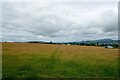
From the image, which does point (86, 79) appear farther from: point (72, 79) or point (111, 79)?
point (111, 79)

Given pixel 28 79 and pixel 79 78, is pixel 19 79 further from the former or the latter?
pixel 79 78

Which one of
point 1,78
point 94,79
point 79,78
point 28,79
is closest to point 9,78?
point 1,78

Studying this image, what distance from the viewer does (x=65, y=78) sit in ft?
52.3

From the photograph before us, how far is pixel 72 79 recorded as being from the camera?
15672 millimetres

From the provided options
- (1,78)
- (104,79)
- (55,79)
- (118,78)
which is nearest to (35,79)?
(55,79)

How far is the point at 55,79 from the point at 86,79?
2.55m

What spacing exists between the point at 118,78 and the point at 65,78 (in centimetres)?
462

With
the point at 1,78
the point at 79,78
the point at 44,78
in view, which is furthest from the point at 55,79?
the point at 1,78

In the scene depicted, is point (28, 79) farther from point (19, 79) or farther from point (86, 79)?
point (86, 79)

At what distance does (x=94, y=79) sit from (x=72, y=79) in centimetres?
183

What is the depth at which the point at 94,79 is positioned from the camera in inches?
624

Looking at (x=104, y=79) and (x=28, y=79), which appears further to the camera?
Answer: (x=104, y=79)

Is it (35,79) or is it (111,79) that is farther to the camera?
(111,79)

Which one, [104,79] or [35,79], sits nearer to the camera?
[35,79]
